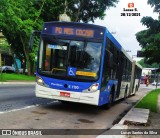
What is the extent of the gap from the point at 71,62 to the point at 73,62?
71 mm

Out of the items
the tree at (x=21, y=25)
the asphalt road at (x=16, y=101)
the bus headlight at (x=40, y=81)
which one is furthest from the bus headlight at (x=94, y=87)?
the tree at (x=21, y=25)

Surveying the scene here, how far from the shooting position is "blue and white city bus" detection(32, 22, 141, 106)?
45.1ft

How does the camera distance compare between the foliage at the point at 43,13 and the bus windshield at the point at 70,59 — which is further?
the foliage at the point at 43,13

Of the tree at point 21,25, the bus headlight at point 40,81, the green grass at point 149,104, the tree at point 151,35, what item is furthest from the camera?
the tree at point 21,25

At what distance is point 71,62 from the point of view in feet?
45.3

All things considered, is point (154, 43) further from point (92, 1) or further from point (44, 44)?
point (92, 1)

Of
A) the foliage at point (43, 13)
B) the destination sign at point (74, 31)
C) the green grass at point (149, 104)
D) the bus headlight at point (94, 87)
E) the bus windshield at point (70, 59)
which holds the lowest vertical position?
the green grass at point (149, 104)

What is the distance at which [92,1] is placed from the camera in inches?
1962

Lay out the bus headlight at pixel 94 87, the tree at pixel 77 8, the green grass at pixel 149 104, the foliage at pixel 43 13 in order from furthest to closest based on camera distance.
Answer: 1. the tree at pixel 77 8
2. the foliage at pixel 43 13
3. the green grass at pixel 149 104
4. the bus headlight at pixel 94 87

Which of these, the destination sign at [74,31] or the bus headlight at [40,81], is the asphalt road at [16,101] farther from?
the destination sign at [74,31]

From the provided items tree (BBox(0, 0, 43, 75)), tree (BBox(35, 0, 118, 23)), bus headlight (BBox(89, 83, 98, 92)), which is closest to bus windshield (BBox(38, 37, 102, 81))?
bus headlight (BBox(89, 83, 98, 92))

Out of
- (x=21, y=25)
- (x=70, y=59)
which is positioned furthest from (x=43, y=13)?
(x=70, y=59)

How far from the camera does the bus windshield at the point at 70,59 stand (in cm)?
1376

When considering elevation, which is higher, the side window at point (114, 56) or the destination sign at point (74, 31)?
the destination sign at point (74, 31)
